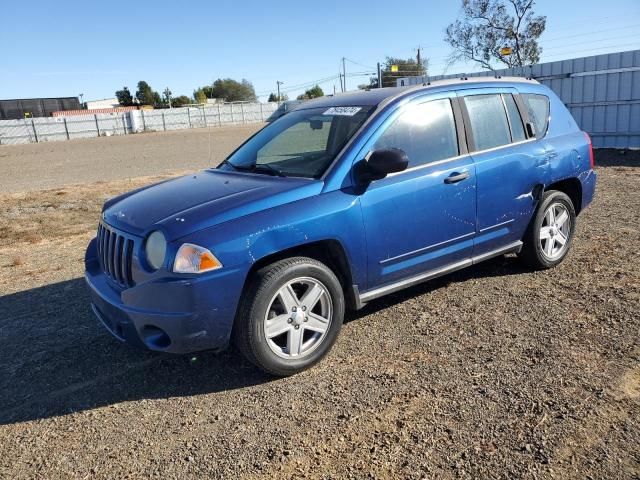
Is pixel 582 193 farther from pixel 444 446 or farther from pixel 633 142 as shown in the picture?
pixel 633 142

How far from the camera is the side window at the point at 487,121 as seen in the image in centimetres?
446

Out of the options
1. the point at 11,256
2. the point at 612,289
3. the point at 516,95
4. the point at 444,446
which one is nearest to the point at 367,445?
the point at 444,446

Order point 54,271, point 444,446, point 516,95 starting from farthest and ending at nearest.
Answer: point 54,271 → point 516,95 → point 444,446

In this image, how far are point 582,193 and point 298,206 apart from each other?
11.0 feet

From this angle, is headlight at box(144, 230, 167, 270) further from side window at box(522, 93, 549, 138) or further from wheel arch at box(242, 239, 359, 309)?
side window at box(522, 93, 549, 138)

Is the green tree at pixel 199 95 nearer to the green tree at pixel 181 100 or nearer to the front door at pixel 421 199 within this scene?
the green tree at pixel 181 100

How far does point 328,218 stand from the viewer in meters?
3.50

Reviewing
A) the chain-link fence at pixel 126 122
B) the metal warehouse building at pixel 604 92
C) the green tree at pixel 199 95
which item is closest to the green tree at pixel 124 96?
the green tree at pixel 199 95

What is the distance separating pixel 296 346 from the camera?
3482 mm

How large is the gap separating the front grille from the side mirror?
1.61 meters

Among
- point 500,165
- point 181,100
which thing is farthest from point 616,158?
point 181,100

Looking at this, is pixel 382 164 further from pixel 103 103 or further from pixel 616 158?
pixel 103 103

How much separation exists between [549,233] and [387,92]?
2119 mm

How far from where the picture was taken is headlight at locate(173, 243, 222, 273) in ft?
10.2
